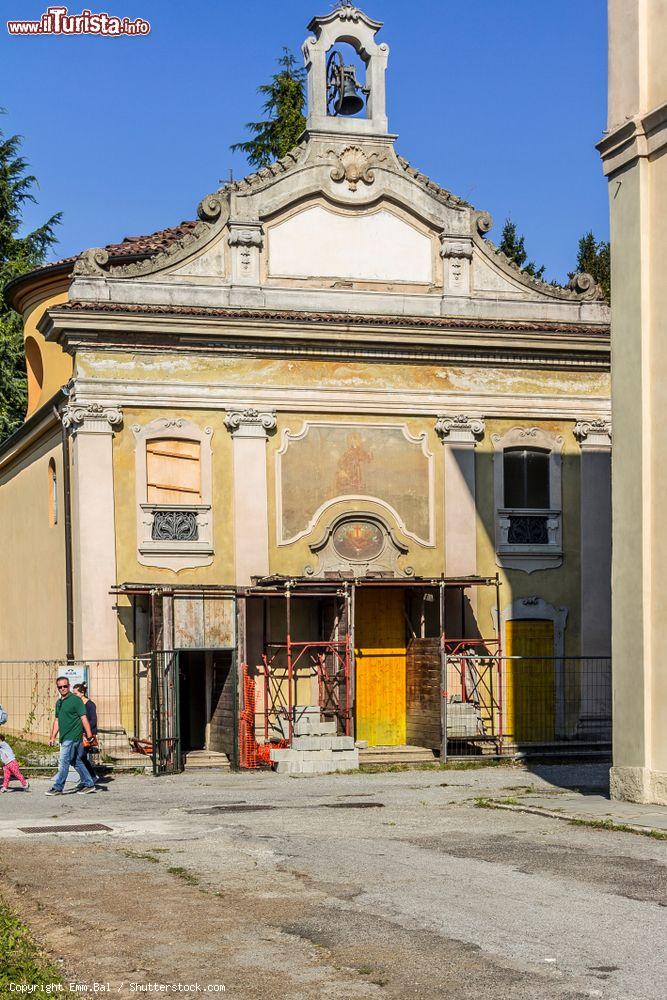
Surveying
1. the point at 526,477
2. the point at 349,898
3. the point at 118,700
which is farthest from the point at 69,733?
the point at 526,477

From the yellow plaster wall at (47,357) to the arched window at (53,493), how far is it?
3145 millimetres

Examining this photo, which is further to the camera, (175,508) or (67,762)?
(175,508)

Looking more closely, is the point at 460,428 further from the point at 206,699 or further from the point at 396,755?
the point at 206,699

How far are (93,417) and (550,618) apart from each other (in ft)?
30.9

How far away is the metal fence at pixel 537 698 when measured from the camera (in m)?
28.5

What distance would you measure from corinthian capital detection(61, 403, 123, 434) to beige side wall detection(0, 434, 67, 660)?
257 cm

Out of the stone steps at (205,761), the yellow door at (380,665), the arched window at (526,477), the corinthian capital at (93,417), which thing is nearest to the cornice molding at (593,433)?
the arched window at (526,477)

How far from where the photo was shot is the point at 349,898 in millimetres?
11164

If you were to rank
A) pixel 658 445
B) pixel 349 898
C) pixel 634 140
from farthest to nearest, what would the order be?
pixel 634 140 < pixel 658 445 < pixel 349 898

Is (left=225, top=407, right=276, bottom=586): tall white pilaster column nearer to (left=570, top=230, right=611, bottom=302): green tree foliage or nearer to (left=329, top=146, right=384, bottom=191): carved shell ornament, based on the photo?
(left=329, top=146, right=384, bottom=191): carved shell ornament

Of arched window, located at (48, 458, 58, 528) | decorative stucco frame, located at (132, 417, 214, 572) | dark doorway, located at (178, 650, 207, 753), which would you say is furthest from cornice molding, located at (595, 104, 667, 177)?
arched window, located at (48, 458, 58, 528)

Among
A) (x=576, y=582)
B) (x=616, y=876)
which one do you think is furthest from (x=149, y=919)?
(x=576, y=582)

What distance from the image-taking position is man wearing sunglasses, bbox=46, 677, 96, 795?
20500 millimetres

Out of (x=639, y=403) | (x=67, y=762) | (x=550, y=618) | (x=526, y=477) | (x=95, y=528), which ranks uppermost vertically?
(x=639, y=403)
